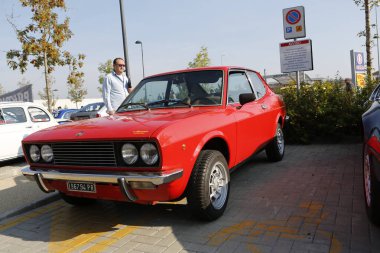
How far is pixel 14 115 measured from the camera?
8492mm

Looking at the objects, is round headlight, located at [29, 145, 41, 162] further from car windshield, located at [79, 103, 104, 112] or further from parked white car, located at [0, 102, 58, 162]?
car windshield, located at [79, 103, 104, 112]

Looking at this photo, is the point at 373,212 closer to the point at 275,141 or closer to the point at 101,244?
the point at 101,244

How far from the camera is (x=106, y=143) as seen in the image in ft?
10.6

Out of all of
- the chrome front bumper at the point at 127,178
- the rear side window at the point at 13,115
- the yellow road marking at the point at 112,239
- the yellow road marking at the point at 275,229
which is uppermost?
the rear side window at the point at 13,115

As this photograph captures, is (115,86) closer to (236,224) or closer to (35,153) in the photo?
(35,153)

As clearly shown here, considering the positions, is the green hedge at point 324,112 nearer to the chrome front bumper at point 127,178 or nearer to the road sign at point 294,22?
the road sign at point 294,22

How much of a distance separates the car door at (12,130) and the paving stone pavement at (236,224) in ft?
13.0

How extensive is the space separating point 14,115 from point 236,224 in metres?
7.03

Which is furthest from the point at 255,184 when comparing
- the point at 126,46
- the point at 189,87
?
the point at 126,46

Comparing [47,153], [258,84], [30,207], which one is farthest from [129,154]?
[258,84]

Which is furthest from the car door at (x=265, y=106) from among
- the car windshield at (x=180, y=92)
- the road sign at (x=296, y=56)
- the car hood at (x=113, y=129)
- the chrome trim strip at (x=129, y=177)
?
the road sign at (x=296, y=56)

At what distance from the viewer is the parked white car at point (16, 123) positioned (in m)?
8.09

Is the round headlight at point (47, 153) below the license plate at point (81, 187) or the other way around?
the other way around

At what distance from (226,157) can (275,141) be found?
2175mm
